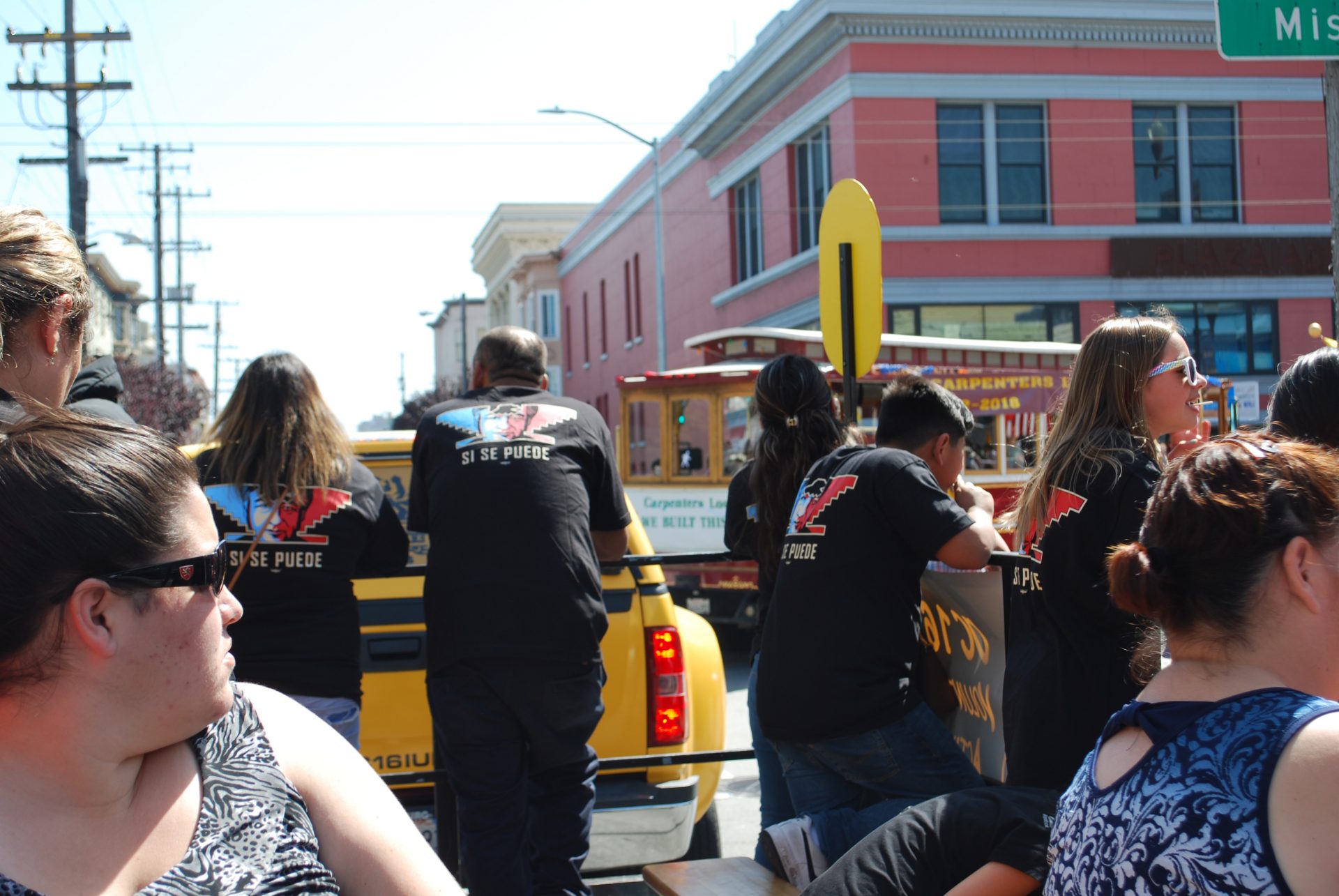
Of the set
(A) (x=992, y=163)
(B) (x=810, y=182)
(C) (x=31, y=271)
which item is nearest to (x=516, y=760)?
(C) (x=31, y=271)

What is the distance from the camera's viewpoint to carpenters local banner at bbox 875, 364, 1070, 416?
43.4 feet

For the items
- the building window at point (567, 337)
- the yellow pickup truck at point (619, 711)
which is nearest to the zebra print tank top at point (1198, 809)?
the yellow pickup truck at point (619, 711)

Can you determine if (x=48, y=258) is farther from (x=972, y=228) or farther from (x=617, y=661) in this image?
(x=972, y=228)

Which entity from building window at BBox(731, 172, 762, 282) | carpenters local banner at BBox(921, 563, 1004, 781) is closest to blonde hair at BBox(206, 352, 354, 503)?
carpenters local banner at BBox(921, 563, 1004, 781)

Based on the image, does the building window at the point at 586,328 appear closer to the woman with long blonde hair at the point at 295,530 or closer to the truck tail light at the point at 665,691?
the truck tail light at the point at 665,691

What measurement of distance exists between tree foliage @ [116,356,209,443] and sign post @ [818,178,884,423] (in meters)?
26.6

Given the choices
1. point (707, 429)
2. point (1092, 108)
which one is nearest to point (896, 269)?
point (1092, 108)

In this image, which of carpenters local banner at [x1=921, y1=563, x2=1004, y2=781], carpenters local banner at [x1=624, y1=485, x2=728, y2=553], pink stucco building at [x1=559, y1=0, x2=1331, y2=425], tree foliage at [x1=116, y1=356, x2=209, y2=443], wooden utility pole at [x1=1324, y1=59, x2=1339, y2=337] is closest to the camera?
carpenters local banner at [x1=921, y1=563, x2=1004, y2=781]

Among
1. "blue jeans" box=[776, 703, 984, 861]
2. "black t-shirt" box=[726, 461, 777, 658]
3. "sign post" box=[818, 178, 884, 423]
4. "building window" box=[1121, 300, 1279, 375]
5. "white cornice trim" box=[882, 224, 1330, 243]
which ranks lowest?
"blue jeans" box=[776, 703, 984, 861]

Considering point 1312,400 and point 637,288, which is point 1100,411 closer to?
point 1312,400

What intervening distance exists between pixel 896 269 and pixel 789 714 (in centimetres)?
1968

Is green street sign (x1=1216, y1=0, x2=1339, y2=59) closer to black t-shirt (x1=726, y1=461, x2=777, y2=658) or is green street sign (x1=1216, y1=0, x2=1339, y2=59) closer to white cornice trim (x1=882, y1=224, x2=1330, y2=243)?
black t-shirt (x1=726, y1=461, x2=777, y2=658)

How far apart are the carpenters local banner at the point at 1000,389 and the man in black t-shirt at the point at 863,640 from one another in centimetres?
990

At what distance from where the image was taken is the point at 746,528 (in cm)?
430
